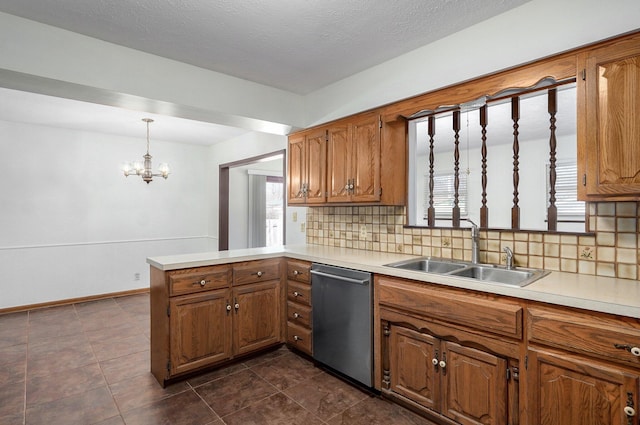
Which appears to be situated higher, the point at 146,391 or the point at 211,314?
the point at 211,314

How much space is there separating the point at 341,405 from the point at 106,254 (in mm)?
4454

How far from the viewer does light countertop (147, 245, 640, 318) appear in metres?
1.43

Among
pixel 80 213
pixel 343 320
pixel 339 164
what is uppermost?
pixel 339 164

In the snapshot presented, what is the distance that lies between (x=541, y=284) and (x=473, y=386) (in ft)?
2.18

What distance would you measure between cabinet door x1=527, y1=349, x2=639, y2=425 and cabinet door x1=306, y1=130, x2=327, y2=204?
83.2 inches

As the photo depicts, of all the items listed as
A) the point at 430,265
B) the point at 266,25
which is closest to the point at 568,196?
the point at 430,265

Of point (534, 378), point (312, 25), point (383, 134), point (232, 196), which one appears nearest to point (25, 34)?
point (312, 25)

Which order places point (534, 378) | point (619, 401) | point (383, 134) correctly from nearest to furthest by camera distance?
point (619, 401) → point (534, 378) → point (383, 134)

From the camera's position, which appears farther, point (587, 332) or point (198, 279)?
point (198, 279)

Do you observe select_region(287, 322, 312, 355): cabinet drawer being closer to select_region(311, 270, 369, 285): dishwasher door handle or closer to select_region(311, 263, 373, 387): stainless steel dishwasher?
select_region(311, 263, 373, 387): stainless steel dishwasher

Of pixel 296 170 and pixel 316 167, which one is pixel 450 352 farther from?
pixel 296 170

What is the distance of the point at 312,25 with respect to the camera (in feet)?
7.28

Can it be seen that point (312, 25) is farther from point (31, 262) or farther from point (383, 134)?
point (31, 262)

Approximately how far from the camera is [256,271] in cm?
293
